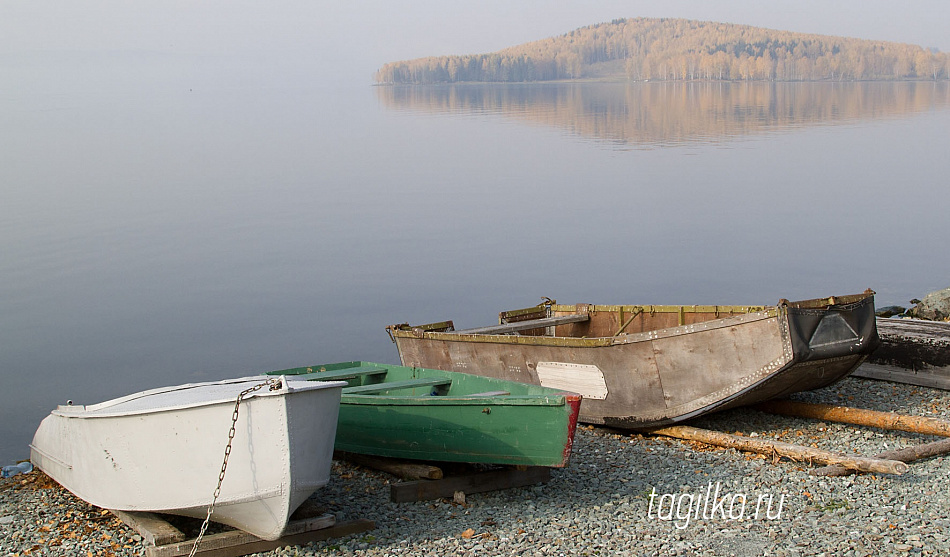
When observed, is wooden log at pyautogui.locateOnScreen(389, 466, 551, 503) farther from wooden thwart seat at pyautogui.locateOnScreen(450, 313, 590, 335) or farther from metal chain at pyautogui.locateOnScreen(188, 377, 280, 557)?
wooden thwart seat at pyautogui.locateOnScreen(450, 313, 590, 335)

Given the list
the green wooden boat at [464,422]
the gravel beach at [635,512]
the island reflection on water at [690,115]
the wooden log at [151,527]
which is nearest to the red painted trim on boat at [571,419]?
the green wooden boat at [464,422]

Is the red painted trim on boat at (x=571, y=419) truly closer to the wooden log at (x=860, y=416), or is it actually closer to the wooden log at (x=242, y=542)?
the wooden log at (x=242, y=542)

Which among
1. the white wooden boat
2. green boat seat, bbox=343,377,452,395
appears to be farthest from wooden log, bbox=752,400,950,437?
the white wooden boat

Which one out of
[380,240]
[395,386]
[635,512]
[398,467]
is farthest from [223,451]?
[380,240]

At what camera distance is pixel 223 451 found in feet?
24.5

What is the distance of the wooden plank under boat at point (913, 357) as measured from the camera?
12.5m

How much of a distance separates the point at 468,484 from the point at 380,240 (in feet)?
75.2

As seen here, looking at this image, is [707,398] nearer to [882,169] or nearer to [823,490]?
[823,490]

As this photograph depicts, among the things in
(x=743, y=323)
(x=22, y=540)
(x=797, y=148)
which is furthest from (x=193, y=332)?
(x=797, y=148)

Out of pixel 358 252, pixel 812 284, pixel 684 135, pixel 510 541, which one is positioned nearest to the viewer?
pixel 510 541

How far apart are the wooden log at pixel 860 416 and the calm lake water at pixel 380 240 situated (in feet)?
29.8

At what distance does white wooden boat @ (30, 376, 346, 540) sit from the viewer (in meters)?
7.42

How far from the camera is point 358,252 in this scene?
29.4 m

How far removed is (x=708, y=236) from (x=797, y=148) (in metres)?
35.0
